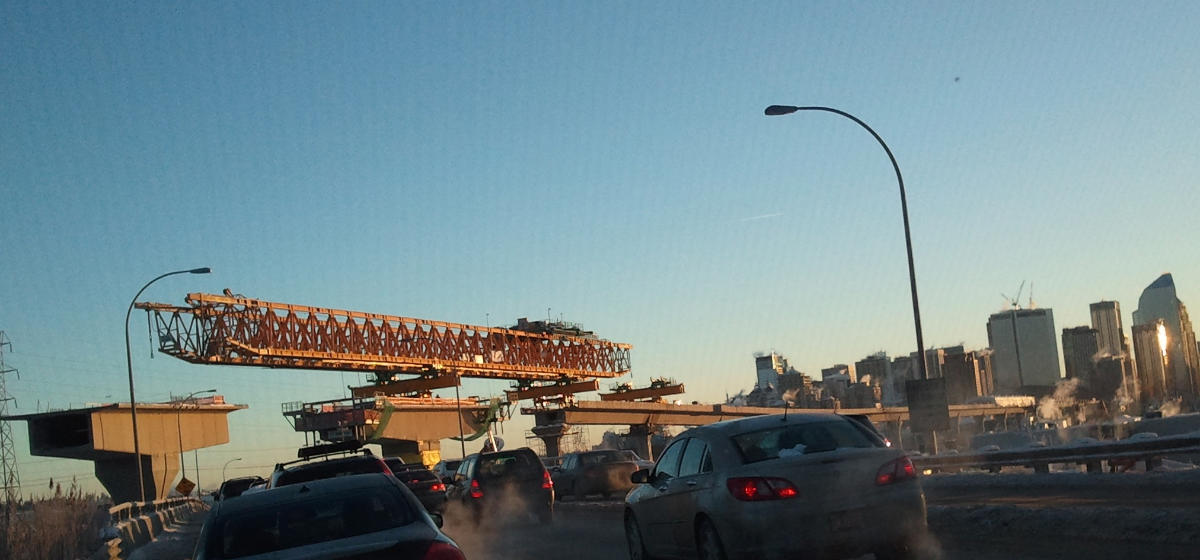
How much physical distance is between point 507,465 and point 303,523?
16.2m

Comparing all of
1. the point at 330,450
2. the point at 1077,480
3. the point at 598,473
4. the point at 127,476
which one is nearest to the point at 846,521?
the point at 1077,480

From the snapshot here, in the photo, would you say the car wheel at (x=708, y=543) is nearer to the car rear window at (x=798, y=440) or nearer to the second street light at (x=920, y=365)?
the car rear window at (x=798, y=440)

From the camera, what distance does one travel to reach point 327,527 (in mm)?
7125

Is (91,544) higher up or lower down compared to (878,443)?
lower down

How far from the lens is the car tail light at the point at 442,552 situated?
6.63m

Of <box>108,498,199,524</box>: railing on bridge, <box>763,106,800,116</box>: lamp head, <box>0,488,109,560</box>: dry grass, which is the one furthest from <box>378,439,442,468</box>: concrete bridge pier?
<box>763,106,800,116</box>: lamp head

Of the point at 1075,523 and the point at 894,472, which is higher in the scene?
the point at 894,472

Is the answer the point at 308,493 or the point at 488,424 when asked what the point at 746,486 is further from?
the point at 488,424

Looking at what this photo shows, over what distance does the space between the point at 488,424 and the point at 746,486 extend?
3398 inches

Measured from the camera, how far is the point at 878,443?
10.0m

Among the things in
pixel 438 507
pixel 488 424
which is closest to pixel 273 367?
pixel 488 424

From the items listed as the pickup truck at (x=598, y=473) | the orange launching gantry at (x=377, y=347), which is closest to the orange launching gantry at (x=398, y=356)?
the orange launching gantry at (x=377, y=347)

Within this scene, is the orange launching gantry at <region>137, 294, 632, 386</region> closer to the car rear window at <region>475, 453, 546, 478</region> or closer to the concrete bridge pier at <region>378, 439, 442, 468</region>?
the concrete bridge pier at <region>378, 439, 442, 468</region>

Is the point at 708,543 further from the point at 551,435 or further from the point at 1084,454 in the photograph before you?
the point at 551,435
